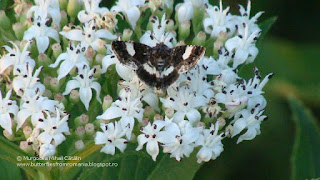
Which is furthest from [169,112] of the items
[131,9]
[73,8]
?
[73,8]

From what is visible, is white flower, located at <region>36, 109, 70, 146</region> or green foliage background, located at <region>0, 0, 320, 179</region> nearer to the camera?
white flower, located at <region>36, 109, 70, 146</region>

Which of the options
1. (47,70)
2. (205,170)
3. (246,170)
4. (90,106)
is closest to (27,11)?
(47,70)

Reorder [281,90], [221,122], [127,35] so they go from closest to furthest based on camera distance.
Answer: [221,122]
[127,35]
[281,90]

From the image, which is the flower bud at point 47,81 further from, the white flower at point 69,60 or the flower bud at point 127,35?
the flower bud at point 127,35

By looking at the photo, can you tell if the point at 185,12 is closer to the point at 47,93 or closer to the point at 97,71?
the point at 97,71

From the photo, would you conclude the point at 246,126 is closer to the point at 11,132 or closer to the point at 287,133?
the point at 11,132

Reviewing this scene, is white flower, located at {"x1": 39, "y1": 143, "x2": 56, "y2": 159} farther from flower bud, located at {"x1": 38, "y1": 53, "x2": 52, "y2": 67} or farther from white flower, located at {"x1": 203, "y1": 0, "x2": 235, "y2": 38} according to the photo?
white flower, located at {"x1": 203, "y1": 0, "x2": 235, "y2": 38}

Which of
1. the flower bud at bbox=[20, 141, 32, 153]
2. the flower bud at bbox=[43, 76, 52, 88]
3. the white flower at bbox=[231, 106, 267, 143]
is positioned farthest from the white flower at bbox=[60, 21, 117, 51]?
the white flower at bbox=[231, 106, 267, 143]
